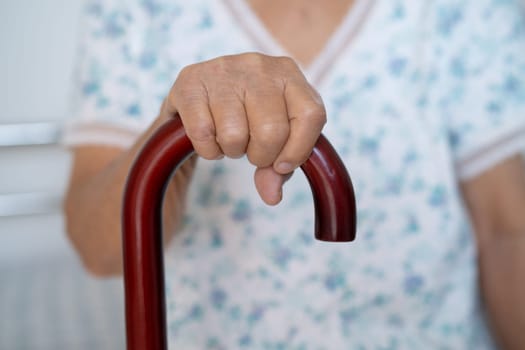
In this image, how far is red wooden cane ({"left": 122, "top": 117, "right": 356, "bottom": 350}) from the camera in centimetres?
31

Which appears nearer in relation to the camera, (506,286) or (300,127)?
(300,127)

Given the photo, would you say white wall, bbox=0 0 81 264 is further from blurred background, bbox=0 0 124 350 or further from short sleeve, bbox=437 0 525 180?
short sleeve, bbox=437 0 525 180

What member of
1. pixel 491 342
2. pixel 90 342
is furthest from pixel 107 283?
pixel 491 342

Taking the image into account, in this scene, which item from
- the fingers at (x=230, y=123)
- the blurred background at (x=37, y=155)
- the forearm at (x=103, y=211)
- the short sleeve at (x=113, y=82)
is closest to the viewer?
the fingers at (x=230, y=123)

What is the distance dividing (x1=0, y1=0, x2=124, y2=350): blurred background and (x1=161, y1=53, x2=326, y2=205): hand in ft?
2.77

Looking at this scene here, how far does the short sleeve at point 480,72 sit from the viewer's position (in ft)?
2.41

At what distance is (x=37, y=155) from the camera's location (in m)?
1.27

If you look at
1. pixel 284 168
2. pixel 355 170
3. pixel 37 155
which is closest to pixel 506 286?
pixel 355 170

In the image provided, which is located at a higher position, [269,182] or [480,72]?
[480,72]

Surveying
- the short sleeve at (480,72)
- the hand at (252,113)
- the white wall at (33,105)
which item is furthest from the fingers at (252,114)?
the white wall at (33,105)

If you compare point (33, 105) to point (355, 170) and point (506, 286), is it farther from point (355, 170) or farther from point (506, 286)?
point (506, 286)

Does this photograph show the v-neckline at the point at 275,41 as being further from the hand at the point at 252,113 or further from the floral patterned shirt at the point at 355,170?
the hand at the point at 252,113

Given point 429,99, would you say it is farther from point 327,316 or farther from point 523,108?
point 327,316

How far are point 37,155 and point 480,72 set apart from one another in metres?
0.88
